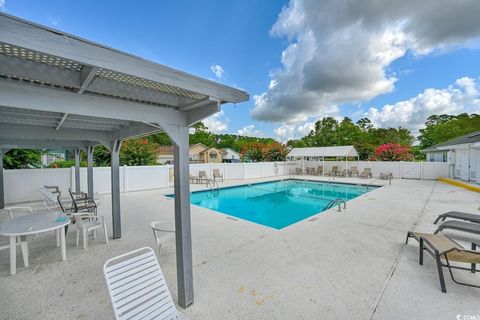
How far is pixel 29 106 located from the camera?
1.80 meters

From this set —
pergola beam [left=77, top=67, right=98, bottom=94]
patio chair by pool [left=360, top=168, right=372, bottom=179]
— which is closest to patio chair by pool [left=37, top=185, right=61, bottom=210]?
A: pergola beam [left=77, top=67, right=98, bottom=94]

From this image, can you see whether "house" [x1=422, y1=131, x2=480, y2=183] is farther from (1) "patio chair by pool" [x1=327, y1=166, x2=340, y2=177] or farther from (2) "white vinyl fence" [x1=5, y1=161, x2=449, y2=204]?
(1) "patio chair by pool" [x1=327, y1=166, x2=340, y2=177]

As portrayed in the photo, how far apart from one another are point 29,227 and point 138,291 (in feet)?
9.39

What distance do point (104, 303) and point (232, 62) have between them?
48.8ft

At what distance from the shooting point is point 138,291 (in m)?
2.20

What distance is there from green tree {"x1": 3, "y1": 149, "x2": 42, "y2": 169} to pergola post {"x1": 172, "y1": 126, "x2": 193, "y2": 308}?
13154 mm

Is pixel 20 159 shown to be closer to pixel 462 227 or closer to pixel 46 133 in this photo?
pixel 46 133

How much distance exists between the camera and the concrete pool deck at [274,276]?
2564 millimetres

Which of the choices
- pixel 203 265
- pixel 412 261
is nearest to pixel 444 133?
pixel 412 261

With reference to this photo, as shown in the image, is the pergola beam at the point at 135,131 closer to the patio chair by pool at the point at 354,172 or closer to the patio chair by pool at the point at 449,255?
the patio chair by pool at the point at 449,255

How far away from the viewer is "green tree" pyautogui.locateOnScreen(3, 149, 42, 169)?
416 inches

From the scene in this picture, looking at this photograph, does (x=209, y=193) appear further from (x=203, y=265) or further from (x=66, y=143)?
(x=203, y=265)

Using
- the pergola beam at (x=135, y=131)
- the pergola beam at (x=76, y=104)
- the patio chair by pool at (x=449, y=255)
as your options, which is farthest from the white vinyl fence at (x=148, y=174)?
the patio chair by pool at (x=449, y=255)

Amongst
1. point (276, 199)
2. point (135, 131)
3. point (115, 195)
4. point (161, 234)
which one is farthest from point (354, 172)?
point (135, 131)
